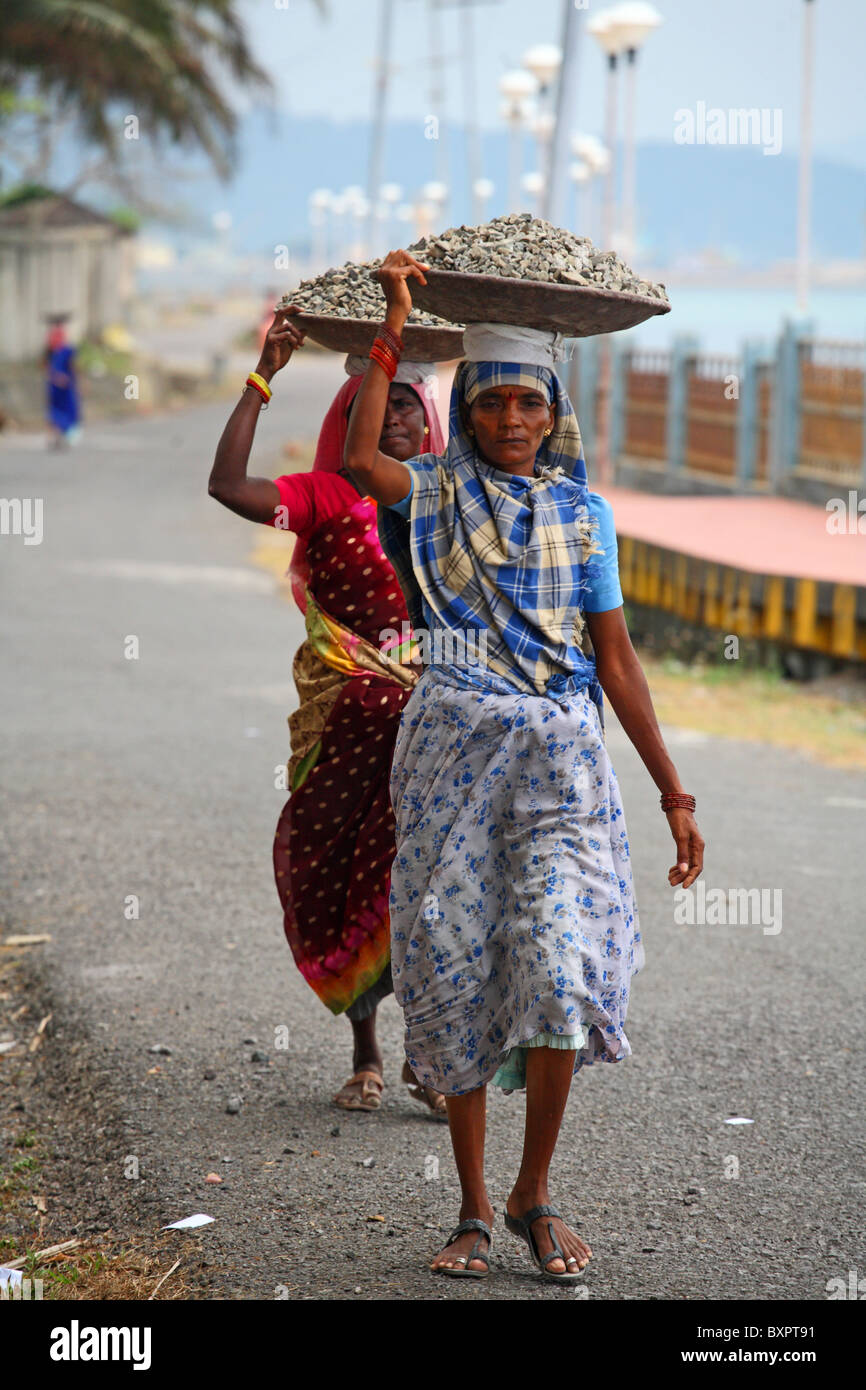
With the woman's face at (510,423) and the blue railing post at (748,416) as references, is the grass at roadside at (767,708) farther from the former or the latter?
the woman's face at (510,423)

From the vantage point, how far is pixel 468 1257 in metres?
3.42

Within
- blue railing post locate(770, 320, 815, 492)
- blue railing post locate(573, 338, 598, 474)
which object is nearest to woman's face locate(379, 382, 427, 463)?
blue railing post locate(770, 320, 815, 492)

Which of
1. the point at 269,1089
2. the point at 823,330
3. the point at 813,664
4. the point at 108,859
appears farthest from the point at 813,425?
the point at 269,1089

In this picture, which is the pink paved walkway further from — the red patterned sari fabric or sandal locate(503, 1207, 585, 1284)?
sandal locate(503, 1207, 585, 1284)

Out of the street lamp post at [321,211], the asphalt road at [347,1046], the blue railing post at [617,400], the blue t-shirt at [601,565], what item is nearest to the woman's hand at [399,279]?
the blue t-shirt at [601,565]

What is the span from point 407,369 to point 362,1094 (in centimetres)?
186

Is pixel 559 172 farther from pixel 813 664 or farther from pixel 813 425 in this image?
pixel 813 664

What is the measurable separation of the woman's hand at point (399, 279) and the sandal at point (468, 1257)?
1.82 meters

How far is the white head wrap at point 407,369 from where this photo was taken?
4086 millimetres

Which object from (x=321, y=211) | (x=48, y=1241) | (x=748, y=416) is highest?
(x=321, y=211)

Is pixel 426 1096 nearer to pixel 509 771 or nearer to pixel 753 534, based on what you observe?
pixel 509 771

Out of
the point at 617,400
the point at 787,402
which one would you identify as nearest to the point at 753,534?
the point at 787,402

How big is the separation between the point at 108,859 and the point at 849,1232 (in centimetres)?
378

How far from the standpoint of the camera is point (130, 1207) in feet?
12.5
